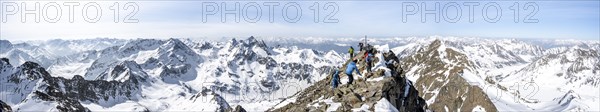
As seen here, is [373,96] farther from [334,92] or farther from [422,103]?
[422,103]

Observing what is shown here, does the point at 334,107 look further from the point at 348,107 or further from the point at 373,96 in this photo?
the point at 373,96

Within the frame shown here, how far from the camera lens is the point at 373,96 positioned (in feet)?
160

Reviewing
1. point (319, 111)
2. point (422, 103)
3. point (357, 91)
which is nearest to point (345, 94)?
point (357, 91)

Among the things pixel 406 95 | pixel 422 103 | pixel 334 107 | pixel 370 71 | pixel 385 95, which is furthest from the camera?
pixel 422 103

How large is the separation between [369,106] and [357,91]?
4154 millimetres

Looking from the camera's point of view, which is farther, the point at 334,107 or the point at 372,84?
the point at 372,84

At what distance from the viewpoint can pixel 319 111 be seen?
46438mm

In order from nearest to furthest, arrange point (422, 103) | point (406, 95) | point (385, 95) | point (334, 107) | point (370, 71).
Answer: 1. point (334, 107)
2. point (385, 95)
3. point (370, 71)
4. point (406, 95)
5. point (422, 103)

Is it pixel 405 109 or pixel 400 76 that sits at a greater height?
pixel 400 76

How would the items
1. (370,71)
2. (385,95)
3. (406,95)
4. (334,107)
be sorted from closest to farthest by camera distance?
(334,107) < (385,95) < (370,71) < (406,95)

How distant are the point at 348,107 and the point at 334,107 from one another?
137cm

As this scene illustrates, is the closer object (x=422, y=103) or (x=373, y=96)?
(x=373, y=96)

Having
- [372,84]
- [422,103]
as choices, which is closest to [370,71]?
[372,84]

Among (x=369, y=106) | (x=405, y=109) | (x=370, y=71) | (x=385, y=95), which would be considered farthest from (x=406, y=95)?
(x=369, y=106)
